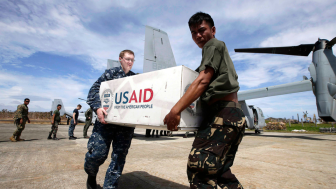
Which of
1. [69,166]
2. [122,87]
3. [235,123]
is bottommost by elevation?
[69,166]

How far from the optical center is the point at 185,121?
122cm

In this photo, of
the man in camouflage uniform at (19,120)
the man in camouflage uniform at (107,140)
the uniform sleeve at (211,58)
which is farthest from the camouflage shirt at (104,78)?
the man in camouflage uniform at (19,120)

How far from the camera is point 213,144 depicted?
3.67 ft

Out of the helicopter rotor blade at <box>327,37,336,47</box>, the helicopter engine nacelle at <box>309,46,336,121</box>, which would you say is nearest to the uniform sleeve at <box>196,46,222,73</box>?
the helicopter engine nacelle at <box>309,46,336,121</box>

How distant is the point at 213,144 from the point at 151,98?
614 millimetres

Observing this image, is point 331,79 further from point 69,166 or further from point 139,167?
point 69,166

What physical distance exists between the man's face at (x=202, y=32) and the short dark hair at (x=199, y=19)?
0.08 ft

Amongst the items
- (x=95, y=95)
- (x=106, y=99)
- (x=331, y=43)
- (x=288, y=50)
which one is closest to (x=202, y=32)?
(x=106, y=99)

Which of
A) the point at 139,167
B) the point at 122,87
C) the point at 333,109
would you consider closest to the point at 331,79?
the point at 333,109

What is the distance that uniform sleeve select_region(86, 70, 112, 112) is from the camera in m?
1.88

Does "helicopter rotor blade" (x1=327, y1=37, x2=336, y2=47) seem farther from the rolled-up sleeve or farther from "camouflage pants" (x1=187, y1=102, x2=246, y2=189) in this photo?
the rolled-up sleeve

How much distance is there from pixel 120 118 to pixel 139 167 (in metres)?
1.85

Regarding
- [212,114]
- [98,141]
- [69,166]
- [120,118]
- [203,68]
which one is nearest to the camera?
[203,68]

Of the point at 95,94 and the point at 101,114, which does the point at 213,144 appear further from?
the point at 95,94
